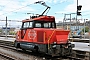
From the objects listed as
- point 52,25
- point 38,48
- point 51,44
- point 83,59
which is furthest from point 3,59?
point 83,59

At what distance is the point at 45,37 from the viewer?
12.8 m

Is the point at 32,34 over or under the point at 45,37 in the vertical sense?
over

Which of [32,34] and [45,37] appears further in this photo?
[32,34]

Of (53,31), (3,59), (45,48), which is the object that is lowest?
(3,59)

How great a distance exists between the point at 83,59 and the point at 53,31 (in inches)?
106

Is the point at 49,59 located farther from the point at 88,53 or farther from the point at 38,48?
the point at 88,53

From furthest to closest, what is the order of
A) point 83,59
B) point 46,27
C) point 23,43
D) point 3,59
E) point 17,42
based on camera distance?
point 17,42 < point 23,43 < point 46,27 < point 3,59 < point 83,59

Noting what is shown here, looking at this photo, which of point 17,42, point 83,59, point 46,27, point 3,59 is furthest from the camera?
point 17,42

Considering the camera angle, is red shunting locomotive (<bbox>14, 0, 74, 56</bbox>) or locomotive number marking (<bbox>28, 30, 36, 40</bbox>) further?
locomotive number marking (<bbox>28, 30, 36, 40</bbox>)

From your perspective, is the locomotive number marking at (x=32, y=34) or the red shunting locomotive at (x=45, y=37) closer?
the red shunting locomotive at (x=45, y=37)

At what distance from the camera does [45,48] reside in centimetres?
1250

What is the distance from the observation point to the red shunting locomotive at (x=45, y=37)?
12527 millimetres

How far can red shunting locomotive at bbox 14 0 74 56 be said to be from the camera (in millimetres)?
12527

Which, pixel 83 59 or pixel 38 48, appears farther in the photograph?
pixel 38 48
